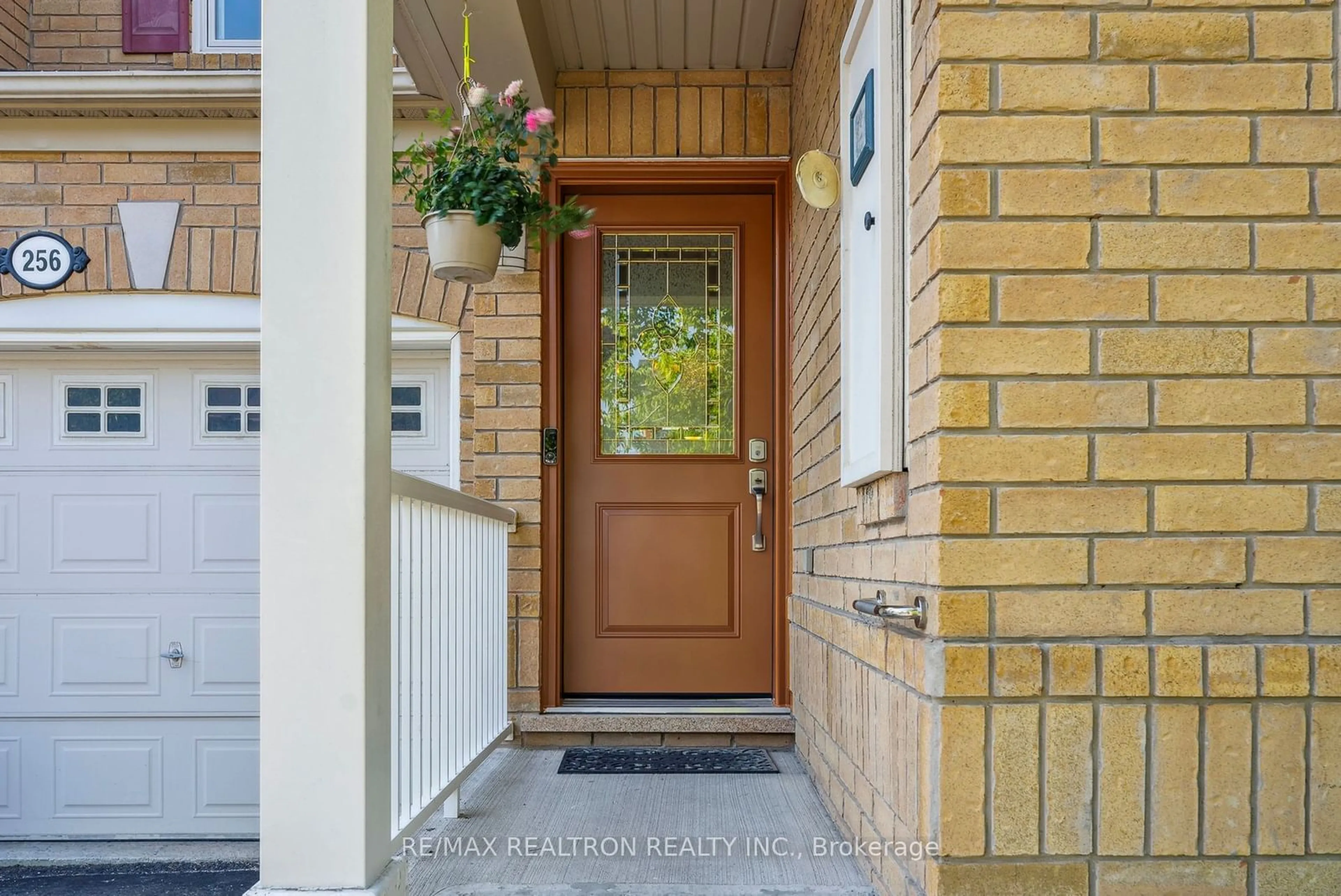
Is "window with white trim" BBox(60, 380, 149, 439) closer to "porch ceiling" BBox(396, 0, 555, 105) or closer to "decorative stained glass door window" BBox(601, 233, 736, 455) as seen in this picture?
"porch ceiling" BBox(396, 0, 555, 105)

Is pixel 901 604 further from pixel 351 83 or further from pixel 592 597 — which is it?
pixel 592 597

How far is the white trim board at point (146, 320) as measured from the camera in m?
3.90

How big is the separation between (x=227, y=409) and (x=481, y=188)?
6.58ft

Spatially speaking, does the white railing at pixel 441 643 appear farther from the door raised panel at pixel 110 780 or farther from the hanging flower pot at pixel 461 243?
the door raised panel at pixel 110 780

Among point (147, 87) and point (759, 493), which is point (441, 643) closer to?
point (759, 493)

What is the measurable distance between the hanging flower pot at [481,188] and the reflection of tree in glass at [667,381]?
786 millimetres

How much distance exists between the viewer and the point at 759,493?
3674 mm

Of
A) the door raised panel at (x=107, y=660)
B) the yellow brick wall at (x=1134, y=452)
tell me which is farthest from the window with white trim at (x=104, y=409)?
the yellow brick wall at (x=1134, y=452)

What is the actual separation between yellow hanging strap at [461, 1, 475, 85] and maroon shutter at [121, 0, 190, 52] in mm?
1538

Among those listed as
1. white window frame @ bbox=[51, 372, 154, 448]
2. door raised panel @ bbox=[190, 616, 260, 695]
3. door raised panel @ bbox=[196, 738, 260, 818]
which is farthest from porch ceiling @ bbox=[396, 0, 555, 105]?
door raised panel @ bbox=[196, 738, 260, 818]

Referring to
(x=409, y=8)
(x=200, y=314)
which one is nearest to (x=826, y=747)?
(x=409, y=8)

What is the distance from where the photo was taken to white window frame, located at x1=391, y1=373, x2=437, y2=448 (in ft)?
13.2

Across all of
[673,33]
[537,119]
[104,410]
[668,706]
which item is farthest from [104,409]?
[673,33]

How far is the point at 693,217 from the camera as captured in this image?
375cm
